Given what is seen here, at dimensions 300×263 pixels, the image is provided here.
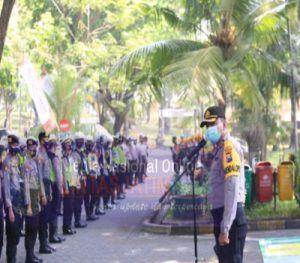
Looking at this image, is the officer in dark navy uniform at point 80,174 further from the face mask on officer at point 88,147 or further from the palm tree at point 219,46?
the palm tree at point 219,46

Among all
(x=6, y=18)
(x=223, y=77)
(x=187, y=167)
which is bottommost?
(x=187, y=167)

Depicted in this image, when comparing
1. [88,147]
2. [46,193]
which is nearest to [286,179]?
[88,147]

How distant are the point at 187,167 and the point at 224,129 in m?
3.43

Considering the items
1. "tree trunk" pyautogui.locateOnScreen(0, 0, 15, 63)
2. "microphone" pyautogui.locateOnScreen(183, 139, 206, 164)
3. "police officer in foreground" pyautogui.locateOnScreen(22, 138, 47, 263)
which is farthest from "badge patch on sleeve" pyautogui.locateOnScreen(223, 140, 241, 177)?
"tree trunk" pyautogui.locateOnScreen(0, 0, 15, 63)

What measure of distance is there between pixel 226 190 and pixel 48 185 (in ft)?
17.3

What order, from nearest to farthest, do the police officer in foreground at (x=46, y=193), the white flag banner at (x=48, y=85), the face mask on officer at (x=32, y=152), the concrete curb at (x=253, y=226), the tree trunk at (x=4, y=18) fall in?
the face mask on officer at (x=32, y=152) < the tree trunk at (x=4, y=18) < the police officer in foreground at (x=46, y=193) < the concrete curb at (x=253, y=226) < the white flag banner at (x=48, y=85)

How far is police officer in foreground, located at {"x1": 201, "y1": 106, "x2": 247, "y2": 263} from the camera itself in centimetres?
529

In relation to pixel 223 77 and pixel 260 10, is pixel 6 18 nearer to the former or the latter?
pixel 223 77

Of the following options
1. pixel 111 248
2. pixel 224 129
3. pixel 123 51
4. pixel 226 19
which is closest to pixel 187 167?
pixel 111 248

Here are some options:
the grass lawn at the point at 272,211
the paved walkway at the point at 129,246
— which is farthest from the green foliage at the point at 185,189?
the grass lawn at the point at 272,211

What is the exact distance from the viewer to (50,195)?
9938 millimetres

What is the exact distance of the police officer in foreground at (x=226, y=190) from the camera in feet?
17.3

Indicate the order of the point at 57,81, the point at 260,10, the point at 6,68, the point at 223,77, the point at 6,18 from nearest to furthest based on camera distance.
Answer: the point at 6,18 < the point at 223,77 < the point at 260,10 < the point at 6,68 < the point at 57,81

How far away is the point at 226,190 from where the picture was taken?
17.4 ft
